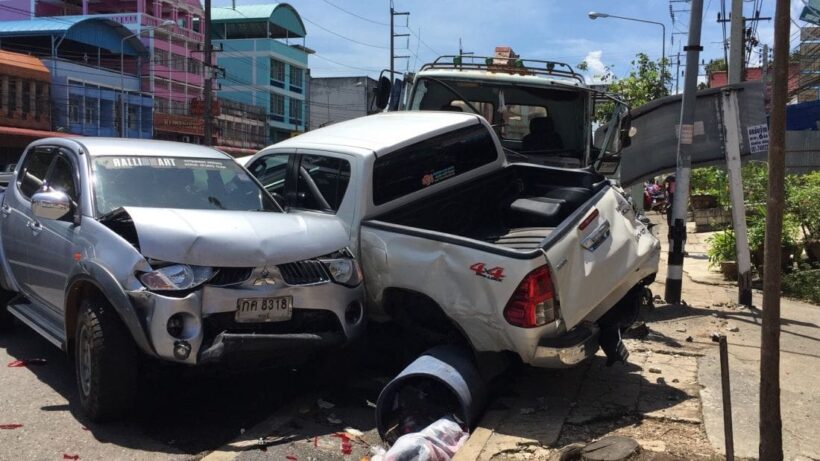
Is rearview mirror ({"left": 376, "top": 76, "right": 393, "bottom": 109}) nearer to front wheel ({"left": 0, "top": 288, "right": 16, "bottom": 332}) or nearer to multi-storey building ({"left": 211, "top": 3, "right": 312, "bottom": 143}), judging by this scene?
front wheel ({"left": 0, "top": 288, "right": 16, "bottom": 332})

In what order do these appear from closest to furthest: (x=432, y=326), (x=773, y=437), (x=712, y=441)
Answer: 1. (x=773, y=437)
2. (x=712, y=441)
3. (x=432, y=326)

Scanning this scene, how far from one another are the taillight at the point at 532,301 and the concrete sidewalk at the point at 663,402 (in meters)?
0.68

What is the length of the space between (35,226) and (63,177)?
453 millimetres

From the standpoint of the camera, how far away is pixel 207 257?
424 cm

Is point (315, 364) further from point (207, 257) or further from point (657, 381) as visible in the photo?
point (657, 381)

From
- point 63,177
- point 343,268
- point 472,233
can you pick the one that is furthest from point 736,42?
point 63,177

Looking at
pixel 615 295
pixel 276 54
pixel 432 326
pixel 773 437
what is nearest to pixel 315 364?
pixel 432 326

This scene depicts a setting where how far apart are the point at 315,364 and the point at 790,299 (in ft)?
23.6

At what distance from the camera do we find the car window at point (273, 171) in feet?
20.8

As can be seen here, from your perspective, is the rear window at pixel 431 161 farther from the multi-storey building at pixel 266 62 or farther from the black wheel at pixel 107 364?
the multi-storey building at pixel 266 62

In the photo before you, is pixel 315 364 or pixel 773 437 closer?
pixel 773 437

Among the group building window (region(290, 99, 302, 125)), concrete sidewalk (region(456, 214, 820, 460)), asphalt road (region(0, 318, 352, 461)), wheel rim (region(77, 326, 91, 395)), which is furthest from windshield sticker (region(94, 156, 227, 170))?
building window (region(290, 99, 302, 125))

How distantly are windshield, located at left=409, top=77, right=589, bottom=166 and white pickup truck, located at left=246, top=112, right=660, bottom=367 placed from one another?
186cm

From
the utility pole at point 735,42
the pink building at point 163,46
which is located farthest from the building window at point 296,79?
the utility pole at point 735,42
